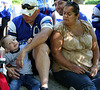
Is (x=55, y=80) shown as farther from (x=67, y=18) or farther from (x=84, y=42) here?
(x=67, y=18)

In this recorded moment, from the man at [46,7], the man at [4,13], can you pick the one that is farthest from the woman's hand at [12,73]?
the man at [4,13]

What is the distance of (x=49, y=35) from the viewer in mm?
2828

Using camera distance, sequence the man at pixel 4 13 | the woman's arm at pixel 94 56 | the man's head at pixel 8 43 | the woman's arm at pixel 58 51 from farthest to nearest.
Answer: the man at pixel 4 13 < the woman's arm at pixel 94 56 < the woman's arm at pixel 58 51 < the man's head at pixel 8 43

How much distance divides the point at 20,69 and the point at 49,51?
514 mm

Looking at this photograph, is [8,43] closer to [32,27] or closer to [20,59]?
[20,59]

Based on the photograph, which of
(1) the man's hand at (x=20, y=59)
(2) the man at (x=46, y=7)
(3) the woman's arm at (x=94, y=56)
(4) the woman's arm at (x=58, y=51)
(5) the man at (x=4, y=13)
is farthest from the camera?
(5) the man at (x=4, y=13)

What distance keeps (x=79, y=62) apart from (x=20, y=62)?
917 mm

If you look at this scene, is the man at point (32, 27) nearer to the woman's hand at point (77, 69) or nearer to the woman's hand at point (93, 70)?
the woman's hand at point (77, 69)

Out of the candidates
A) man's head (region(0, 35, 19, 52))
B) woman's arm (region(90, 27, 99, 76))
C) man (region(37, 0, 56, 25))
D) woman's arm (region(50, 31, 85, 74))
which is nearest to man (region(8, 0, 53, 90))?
woman's arm (region(50, 31, 85, 74))

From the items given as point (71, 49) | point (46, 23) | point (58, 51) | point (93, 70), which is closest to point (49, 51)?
point (58, 51)

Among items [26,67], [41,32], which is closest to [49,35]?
[41,32]

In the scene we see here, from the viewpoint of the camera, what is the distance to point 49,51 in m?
2.77

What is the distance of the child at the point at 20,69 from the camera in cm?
258

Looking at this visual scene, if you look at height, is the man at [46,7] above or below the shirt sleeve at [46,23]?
above
